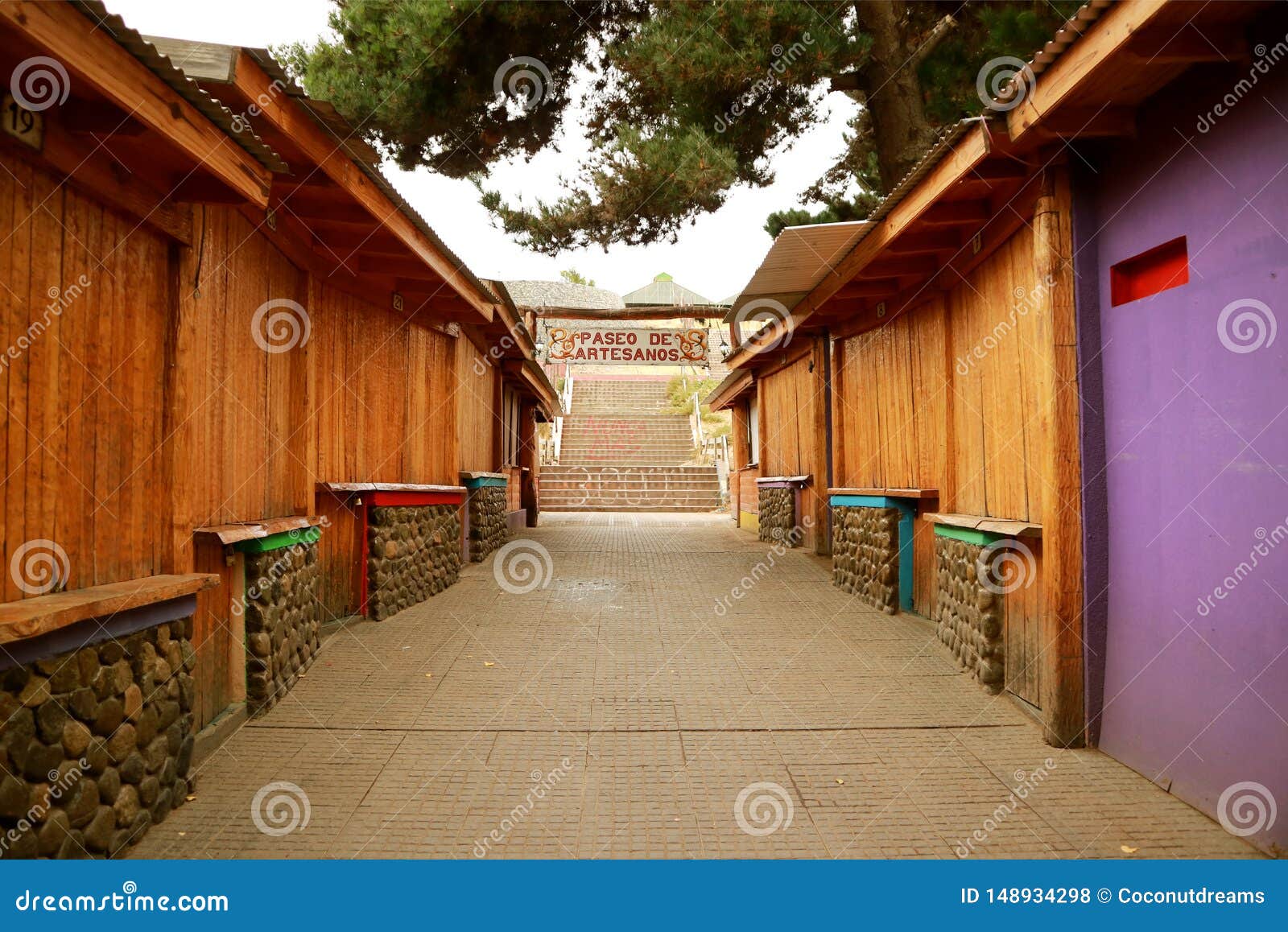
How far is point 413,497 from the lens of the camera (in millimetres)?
7434

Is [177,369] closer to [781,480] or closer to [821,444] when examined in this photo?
[821,444]

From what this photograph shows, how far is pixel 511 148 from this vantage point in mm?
10195

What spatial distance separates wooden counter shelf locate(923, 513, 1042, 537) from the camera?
177 inches

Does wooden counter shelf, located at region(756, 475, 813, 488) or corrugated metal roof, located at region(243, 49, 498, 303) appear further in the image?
wooden counter shelf, located at region(756, 475, 813, 488)

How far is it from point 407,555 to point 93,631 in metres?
4.32

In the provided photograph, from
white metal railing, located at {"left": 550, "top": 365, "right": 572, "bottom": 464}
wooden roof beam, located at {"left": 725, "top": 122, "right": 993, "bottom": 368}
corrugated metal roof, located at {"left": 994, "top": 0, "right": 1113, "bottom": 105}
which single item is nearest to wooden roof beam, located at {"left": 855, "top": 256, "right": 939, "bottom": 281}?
wooden roof beam, located at {"left": 725, "top": 122, "right": 993, "bottom": 368}

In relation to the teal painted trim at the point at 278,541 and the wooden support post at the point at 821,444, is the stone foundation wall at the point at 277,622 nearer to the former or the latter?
the teal painted trim at the point at 278,541

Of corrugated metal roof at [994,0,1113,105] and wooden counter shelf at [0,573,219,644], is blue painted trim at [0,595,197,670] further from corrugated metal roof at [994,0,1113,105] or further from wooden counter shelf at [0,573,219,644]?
corrugated metal roof at [994,0,1113,105]

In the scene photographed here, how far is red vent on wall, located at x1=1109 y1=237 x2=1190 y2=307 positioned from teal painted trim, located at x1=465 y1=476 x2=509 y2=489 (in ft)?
24.2

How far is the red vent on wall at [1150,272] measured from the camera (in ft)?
12.0

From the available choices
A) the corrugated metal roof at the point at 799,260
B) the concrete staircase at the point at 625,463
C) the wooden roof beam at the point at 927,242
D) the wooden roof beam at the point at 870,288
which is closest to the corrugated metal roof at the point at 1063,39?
the wooden roof beam at the point at 927,242

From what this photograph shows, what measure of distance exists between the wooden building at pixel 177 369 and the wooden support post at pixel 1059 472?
13.3 feet
